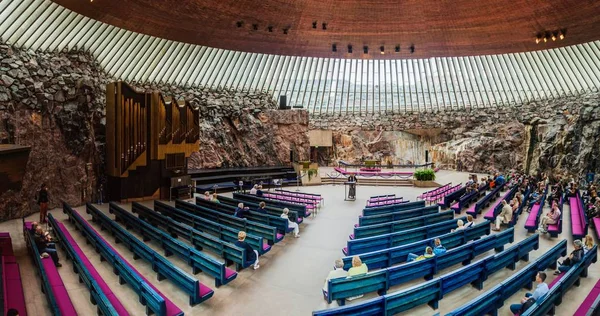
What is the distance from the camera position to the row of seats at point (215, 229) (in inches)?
286

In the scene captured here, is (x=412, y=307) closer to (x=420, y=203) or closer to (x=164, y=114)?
(x=420, y=203)

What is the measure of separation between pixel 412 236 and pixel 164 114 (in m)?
11.0

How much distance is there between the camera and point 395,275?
17.4 feet

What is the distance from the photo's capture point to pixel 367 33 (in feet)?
55.1

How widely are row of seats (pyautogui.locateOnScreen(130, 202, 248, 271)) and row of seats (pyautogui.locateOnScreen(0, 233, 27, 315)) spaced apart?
2605mm

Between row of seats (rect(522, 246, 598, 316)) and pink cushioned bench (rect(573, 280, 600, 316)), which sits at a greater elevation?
row of seats (rect(522, 246, 598, 316))

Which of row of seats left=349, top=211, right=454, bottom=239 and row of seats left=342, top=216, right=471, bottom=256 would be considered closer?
row of seats left=342, top=216, right=471, bottom=256

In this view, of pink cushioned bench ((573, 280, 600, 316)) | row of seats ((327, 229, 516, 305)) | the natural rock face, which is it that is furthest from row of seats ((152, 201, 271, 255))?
pink cushioned bench ((573, 280, 600, 316))

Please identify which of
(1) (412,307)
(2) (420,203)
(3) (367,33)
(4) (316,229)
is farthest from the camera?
(3) (367,33)

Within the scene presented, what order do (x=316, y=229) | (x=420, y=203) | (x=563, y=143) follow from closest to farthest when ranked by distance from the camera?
(x=316, y=229) → (x=420, y=203) → (x=563, y=143)

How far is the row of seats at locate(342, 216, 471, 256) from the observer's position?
6.80 metres

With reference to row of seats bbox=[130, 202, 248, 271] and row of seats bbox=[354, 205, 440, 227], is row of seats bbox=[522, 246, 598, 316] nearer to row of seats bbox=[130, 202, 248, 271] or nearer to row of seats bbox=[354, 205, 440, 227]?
row of seats bbox=[354, 205, 440, 227]

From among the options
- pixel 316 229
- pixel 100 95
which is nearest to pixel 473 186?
pixel 316 229

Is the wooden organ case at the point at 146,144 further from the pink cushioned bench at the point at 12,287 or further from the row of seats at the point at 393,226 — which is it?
the row of seats at the point at 393,226
